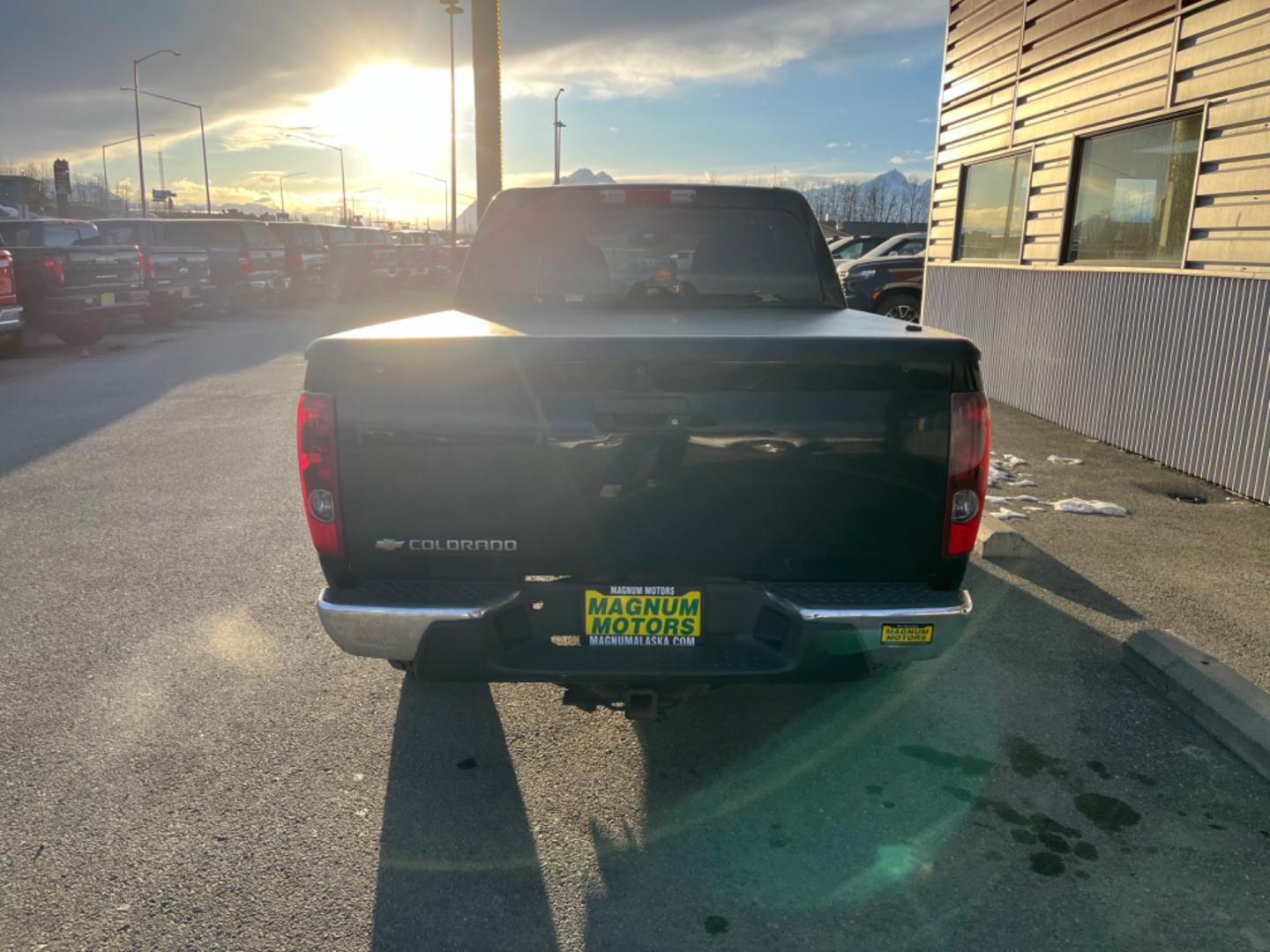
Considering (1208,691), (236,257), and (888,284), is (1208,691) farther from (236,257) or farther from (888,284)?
(236,257)

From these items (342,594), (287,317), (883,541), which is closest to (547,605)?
(342,594)

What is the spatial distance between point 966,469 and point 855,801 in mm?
1192

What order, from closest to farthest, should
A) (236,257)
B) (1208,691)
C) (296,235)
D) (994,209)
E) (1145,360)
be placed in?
(1208,691) < (1145,360) < (994,209) < (236,257) < (296,235)

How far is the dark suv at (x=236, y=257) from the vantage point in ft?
71.5

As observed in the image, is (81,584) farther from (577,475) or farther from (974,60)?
(974,60)

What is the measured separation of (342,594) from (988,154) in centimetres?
1085

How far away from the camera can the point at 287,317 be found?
23219 mm

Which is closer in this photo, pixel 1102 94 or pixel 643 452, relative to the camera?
pixel 643 452

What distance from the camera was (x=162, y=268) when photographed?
19141 millimetres

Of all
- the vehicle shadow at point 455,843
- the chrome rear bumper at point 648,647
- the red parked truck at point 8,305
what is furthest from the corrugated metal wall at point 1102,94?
the red parked truck at point 8,305

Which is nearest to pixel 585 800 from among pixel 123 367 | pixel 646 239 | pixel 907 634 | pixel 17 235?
pixel 907 634

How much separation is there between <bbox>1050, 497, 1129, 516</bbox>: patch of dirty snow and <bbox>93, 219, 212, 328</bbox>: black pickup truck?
1721 cm

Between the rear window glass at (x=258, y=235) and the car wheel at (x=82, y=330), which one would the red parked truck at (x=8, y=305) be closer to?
the car wheel at (x=82, y=330)

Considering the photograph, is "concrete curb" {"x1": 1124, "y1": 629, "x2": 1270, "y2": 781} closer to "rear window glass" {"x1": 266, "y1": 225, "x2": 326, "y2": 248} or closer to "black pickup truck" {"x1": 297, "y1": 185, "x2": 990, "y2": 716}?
"black pickup truck" {"x1": 297, "y1": 185, "x2": 990, "y2": 716}
